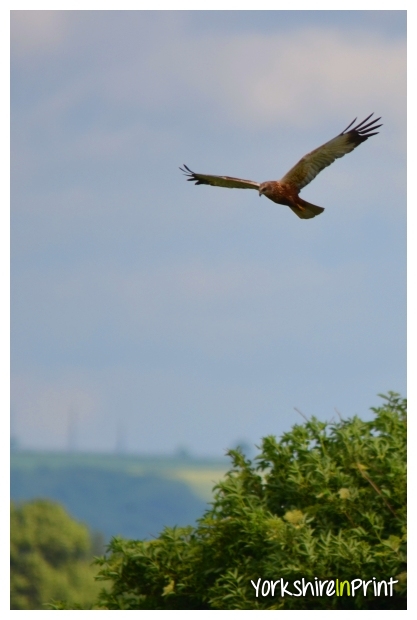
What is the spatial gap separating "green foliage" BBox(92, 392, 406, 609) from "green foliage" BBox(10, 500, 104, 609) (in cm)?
A: 1545

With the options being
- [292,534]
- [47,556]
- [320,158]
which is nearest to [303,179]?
[320,158]

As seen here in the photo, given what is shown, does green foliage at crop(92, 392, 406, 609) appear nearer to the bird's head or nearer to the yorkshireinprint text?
the yorkshireinprint text

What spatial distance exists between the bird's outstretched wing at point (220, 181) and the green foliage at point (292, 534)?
5.60 ft

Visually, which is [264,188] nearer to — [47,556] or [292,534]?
[292,534]

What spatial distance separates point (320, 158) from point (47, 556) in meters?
19.6

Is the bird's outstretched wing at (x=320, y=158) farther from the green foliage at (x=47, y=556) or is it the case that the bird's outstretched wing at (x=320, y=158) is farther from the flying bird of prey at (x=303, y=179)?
the green foliage at (x=47, y=556)

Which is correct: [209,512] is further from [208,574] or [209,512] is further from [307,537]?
[307,537]

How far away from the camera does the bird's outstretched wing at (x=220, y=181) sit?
539 cm

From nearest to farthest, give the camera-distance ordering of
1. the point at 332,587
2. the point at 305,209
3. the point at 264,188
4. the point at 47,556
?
the point at 264,188
the point at 305,209
the point at 332,587
the point at 47,556

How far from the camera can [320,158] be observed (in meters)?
5.38

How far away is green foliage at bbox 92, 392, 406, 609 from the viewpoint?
229 inches

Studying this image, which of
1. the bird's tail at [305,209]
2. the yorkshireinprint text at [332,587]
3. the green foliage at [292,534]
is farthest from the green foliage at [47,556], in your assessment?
the bird's tail at [305,209]

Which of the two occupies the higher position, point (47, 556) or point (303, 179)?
point (303, 179)

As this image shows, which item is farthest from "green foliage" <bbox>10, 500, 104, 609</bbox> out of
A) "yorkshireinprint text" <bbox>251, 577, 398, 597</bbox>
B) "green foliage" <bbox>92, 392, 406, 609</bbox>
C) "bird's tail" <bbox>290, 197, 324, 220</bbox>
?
"bird's tail" <bbox>290, 197, 324, 220</bbox>
